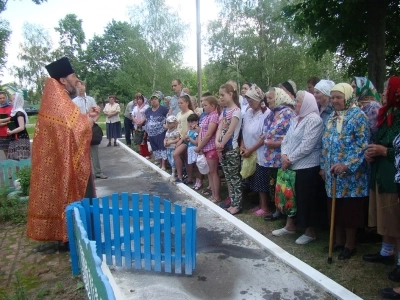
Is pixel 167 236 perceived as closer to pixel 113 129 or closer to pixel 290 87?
pixel 290 87

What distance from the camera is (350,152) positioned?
374 centimetres

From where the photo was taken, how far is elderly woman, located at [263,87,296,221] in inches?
193

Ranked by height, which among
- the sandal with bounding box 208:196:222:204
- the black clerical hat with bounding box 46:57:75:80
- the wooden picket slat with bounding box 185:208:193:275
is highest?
the black clerical hat with bounding box 46:57:75:80

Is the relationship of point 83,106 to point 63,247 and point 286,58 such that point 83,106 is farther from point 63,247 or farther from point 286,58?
point 286,58

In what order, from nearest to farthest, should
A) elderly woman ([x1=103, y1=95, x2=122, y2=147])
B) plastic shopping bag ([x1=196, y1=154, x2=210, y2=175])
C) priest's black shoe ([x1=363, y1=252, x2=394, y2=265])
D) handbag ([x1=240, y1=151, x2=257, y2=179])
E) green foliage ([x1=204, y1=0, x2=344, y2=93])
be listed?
priest's black shoe ([x1=363, y1=252, x2=394, y2=265]) < handbag ([x1=240, y1=151, x2=257, y2=179]) < plastic shopping bag ([x1=196, y1=154, x2=210, y2=175]) < elderly woman ([x1=103, y1=95, x2=122, y2=147]) < green foliage ([x1=204, y1=0, x2=344, y2=93])

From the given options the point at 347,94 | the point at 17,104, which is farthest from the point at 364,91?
the point at 17,104

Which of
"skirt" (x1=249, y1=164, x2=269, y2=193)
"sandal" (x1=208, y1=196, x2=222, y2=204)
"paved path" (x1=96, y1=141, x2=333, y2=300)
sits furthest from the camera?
"sandal" (x1=208, y1=196, x2=222, y2=204)

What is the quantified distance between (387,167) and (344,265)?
1.12 m

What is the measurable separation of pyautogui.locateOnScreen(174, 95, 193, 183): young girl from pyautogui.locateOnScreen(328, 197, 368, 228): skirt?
3856 mm

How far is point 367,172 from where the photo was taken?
3.83 m

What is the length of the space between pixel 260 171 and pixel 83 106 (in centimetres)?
313

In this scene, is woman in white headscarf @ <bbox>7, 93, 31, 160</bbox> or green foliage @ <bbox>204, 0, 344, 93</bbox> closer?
woman in white headscarf @ <bbox>7, 93, 31, 160</bbox>

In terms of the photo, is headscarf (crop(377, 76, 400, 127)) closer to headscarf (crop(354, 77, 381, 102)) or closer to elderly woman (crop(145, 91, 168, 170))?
headscarf (crop(354, 77, 381, 102))

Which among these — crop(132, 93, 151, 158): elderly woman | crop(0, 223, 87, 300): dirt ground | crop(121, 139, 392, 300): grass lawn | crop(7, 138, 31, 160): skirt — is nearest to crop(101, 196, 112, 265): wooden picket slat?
crop(0, 223, 87, 300): dirt ground
